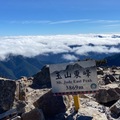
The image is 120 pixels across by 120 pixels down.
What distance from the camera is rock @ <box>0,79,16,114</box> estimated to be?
19875 millimetres

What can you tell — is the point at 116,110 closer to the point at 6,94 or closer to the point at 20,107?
the point at 20,107

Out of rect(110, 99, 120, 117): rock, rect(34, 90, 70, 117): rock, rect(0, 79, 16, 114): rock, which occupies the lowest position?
rect(110, 99, 120, 117): rock

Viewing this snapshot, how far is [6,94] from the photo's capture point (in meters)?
20.0

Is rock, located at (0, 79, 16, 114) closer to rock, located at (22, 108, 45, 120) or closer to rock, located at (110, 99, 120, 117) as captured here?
rock, located at (22, 108, 45, 120)

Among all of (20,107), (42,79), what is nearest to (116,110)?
(20,107)

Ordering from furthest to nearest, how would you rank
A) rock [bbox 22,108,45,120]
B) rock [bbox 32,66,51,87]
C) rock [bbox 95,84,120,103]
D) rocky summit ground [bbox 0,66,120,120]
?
1. rock [bbox 32,66,51,87]
2. rock [bbox 95,84,120,103]
3. rocky summit ground [bbox 0,66,120,120]
4. rock [bbox 22,108,45,120]

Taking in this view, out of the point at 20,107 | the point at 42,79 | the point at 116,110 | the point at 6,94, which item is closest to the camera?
the point at 116,110

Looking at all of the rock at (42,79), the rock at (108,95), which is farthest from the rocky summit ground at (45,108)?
the rock at (42,79)

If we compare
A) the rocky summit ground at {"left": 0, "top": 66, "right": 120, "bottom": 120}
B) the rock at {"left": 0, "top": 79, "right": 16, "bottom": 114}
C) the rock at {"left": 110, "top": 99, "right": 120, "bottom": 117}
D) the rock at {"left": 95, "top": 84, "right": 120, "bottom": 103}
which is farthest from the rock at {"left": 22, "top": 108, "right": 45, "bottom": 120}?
the rock at {"left": 95, "top": 84, "right": 120, "bottom": 103}

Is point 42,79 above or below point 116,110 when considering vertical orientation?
→ above

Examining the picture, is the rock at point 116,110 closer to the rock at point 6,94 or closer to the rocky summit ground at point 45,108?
the rocky summit ground at point 45,108

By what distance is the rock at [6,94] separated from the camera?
19875 millimetres

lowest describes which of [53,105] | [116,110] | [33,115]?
[116,110]

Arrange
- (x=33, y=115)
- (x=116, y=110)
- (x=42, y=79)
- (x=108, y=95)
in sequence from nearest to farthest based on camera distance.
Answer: (x=33, y=115)
(x=116, y=110)
(x=108, y=95)
(x=42, y=79)
